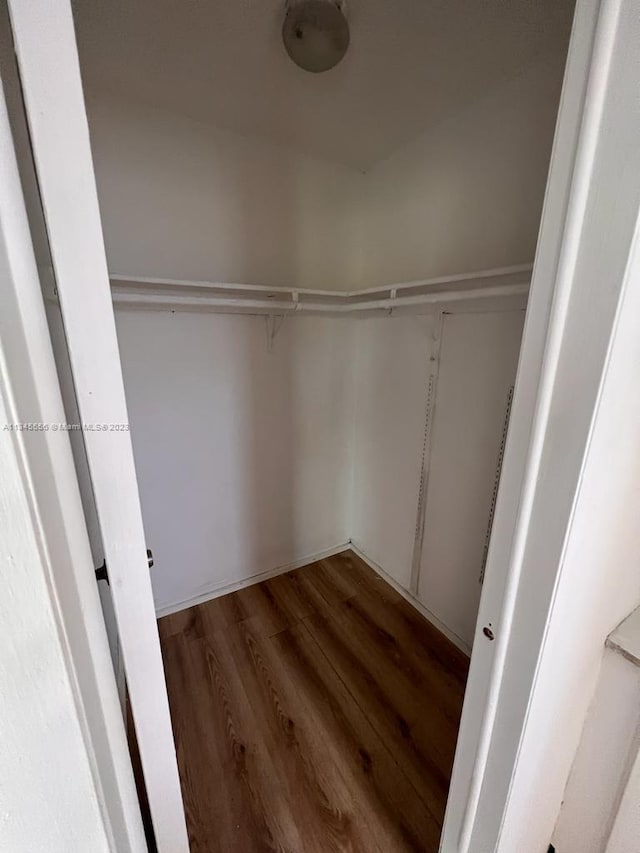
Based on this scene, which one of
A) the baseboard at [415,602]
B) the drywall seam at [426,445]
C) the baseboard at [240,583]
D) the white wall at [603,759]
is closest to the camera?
the white wall at [603,759]

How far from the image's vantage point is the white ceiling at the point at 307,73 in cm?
109

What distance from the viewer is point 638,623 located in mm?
952

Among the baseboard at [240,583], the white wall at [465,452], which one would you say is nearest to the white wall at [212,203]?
the white wall at [465,452]

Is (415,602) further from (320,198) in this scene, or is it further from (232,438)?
(320,198)

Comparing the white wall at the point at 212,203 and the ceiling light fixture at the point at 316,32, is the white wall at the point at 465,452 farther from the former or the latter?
the ceiling light fixture at the point at 316,32

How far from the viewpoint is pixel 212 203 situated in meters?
1.75

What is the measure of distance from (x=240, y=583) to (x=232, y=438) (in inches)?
37.1

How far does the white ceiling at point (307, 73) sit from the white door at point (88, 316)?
3.34 feet

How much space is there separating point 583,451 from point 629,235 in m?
0.32

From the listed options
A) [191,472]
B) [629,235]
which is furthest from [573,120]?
[191,472]

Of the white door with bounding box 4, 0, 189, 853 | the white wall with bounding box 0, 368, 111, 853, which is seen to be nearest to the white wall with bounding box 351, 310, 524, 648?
the white door with bounding box 4, 0, 189, 853

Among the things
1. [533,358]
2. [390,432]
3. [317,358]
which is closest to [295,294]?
[317,358]

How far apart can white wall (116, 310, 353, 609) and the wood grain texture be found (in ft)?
1.10

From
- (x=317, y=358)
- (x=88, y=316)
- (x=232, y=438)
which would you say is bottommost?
(x=232, y=438)
